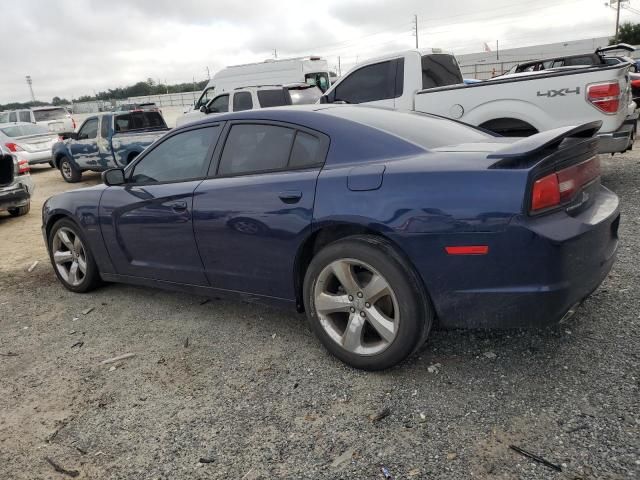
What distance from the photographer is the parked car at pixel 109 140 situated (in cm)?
1152

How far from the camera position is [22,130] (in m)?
16.4

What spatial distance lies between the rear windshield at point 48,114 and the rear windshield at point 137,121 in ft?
32.1

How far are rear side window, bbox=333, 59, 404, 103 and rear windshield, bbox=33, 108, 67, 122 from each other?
15.3 metres

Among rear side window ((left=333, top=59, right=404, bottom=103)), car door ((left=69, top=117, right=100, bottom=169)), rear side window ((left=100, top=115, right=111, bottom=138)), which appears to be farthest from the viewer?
car door ((left=69, top=117, right=100, bottom=169))

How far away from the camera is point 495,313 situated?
8.65 ft

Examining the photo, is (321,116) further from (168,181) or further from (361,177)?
(168,181)

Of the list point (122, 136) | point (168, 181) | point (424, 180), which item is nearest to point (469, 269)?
point (424, 180)

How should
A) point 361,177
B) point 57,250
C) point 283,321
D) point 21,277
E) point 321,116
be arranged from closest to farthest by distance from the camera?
point 361,177, point 321,116, point 283,321, point 57,250, point 21,277

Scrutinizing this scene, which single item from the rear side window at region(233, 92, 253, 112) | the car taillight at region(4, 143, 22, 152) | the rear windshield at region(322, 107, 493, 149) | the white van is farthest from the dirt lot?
the white van

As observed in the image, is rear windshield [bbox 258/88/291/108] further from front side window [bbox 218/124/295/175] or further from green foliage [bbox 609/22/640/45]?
green foliage [bbox 609/22/640/45]

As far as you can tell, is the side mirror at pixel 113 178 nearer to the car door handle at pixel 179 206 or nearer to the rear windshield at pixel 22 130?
the car door handle at pixel 179 206

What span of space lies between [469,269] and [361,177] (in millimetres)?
775

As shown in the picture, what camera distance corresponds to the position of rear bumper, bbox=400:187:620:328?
2.48 m

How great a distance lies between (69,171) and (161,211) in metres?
10.7
